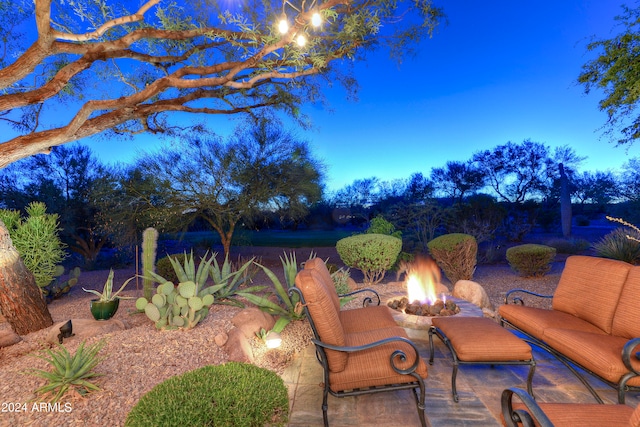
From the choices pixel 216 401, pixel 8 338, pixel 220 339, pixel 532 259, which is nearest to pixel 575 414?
pixel 216 401

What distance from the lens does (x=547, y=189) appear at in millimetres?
18984

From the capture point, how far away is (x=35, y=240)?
615cm

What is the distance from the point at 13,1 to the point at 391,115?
1191 centimetres

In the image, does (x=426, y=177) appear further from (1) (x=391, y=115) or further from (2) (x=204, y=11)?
(2) (x=204, y=11)

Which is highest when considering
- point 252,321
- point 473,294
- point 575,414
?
point 575,414

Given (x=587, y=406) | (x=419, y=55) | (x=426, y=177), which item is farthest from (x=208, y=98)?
(x=426, y=177)

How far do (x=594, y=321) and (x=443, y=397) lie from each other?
6.09 ft

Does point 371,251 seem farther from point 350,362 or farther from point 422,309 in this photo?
point 350,362

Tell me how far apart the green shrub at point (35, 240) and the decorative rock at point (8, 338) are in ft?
7.98

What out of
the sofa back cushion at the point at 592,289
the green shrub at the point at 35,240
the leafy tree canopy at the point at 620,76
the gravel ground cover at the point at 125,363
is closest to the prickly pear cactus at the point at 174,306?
the gravel ground cover at the point at 125,363

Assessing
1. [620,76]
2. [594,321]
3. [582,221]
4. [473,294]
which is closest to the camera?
[594,321]

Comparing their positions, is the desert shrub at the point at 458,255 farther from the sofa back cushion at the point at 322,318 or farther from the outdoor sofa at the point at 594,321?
the sofa back cushion at the point at 322,318

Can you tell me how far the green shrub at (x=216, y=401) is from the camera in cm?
177

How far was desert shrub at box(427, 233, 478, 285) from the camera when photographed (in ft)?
25.9
